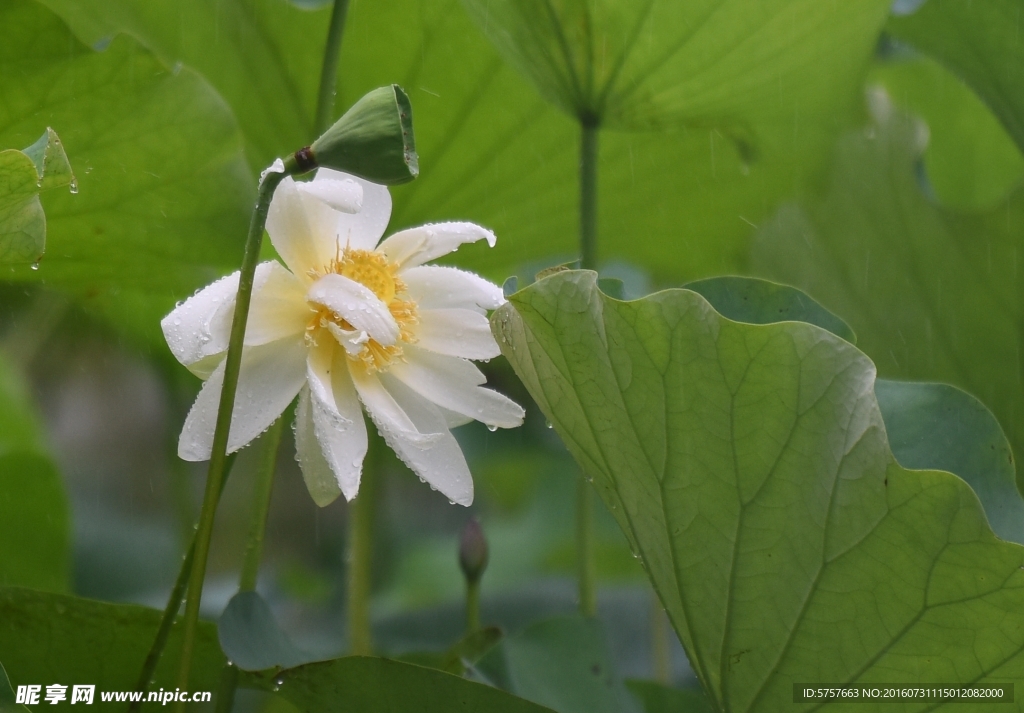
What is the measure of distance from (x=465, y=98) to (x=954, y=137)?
704mm

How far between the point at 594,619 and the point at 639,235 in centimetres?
50

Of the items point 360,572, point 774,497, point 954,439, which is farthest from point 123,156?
point 954,439

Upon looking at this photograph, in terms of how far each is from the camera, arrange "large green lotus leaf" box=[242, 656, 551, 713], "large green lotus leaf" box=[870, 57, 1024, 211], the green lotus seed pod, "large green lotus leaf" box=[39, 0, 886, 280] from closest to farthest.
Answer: the green lotus seed pod < "large green lotus leaf" box=[242, 656, 551, 713] < "large green lotus leaf" box=[39, 0, 886, 280] < "large green lotus leaf" box=[870, 57, 1024, 211]

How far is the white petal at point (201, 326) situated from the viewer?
0.48 meters

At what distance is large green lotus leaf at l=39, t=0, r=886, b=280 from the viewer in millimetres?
787

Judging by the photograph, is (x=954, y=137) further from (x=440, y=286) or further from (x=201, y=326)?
(x=201, y=326)

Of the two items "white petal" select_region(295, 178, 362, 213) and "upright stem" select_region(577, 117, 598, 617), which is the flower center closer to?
"white petal" select_region(295, 178, 362, 213)

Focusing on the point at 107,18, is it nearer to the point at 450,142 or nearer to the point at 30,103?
the point at 30,103

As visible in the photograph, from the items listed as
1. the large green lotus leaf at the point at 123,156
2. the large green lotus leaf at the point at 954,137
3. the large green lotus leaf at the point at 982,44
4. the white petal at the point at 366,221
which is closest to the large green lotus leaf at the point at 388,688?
the white petal at the point at 366,221

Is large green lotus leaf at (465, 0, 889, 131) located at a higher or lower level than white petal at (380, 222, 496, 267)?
higher

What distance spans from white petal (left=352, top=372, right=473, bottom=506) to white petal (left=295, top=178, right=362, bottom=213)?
0.10 m

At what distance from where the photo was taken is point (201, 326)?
0.48m

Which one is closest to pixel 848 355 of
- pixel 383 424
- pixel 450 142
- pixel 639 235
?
pixel 383 424

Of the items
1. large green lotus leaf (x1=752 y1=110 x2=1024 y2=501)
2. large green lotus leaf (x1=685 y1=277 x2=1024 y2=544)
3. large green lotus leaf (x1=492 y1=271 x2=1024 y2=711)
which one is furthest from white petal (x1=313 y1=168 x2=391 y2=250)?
large green lotus leaf (x1=752 y1=110 x2=1024 y2=501)
